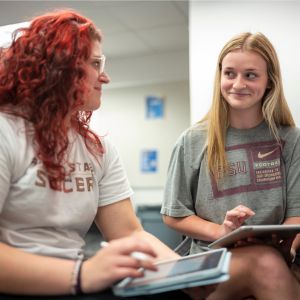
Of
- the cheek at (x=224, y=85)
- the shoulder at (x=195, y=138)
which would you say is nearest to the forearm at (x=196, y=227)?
the shoulder at (x=195, y=138)

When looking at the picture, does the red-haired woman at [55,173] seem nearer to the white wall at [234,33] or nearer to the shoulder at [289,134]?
the shoulder at [289,134]

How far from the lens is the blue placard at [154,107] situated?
4.89 meters

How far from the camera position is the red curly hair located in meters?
0.90

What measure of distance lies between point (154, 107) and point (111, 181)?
3919mm

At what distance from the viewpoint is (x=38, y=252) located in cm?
84

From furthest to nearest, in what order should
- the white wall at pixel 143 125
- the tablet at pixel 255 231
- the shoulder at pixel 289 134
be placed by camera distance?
the white wall at pixel 143 125
the shoulder at pixel 289 134
the tablet at pixel 255 231

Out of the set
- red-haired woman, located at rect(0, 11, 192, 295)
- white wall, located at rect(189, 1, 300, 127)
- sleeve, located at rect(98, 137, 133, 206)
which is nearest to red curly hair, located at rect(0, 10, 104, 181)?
red-haired woman, located at rect(0, 11, 192, 295)

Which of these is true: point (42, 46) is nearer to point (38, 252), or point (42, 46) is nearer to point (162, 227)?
point (38, 252)

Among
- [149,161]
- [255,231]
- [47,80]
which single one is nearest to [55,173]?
[47,80]

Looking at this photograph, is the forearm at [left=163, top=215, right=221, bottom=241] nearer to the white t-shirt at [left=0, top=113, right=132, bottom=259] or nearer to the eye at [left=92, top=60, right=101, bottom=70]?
the white t-shirt at [left=0, top=113, right=132, bottom=259]

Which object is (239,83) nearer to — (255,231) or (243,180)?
(243,180)

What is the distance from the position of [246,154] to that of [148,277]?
0.91 metres

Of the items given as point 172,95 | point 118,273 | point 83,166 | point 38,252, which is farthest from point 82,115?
point 172,95

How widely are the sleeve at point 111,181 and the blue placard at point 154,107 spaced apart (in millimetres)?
3809
